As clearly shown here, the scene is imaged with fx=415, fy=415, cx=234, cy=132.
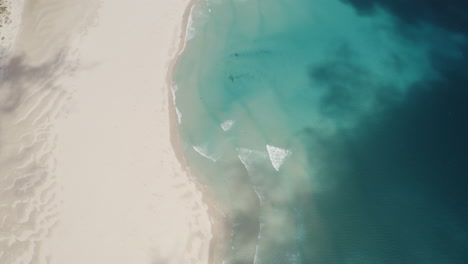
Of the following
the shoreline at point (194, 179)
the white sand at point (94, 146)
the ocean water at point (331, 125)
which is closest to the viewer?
the white sand at point (94, 146)

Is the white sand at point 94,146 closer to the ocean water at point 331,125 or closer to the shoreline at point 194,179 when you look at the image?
the shoreline at point 194,179

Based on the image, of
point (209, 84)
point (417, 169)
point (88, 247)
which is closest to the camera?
point (88, 247)

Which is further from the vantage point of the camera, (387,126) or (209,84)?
(209,84)

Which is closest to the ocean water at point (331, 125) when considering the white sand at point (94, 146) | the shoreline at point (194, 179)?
the shoreline at point (194, 179)

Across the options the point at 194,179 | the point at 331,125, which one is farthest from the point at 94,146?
the point at 331,125

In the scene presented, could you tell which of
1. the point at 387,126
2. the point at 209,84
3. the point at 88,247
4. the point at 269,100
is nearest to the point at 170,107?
the point at 209,84

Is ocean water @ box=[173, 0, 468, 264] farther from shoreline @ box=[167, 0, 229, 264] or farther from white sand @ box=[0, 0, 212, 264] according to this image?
white sand @ box=[0, 0, 212, 264]

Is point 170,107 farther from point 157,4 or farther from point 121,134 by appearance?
point 157,4
